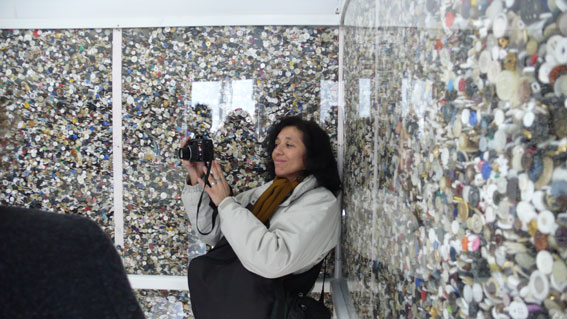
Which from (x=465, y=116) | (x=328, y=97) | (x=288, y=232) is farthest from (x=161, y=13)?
(x=465, y=116)

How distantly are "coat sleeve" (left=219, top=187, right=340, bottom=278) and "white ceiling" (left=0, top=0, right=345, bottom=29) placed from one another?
3.50 ft

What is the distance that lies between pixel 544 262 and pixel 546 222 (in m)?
0.04

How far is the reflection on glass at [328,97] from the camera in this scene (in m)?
2.04

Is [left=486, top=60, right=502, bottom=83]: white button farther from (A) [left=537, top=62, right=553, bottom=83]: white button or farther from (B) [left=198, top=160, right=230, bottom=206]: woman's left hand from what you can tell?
(B) [left=198, top=160, right=230, bottom=206]: woman's left hand

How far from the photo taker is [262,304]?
54.4 inches

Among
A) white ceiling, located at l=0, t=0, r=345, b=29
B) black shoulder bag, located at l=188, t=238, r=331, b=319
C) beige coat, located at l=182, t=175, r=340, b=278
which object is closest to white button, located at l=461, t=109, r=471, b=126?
beige coat, located at l=182, t=175, r=340, b=278

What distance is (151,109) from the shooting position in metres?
2.09

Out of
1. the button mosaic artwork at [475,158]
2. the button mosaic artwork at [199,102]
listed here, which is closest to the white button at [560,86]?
the button mosaic artwork at [475,158]

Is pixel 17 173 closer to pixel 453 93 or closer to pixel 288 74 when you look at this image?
pixel 288 74

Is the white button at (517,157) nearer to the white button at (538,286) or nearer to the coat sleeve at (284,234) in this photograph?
the white button at (538,286)

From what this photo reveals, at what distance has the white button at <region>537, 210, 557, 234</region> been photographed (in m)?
0.34

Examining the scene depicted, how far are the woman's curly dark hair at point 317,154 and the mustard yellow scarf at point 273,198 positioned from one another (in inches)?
4.0

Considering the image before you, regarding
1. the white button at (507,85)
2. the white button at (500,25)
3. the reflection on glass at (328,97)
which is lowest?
the white button at (507,85)

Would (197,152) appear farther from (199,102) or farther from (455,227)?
(455,227)
